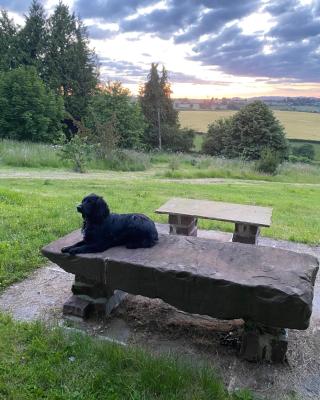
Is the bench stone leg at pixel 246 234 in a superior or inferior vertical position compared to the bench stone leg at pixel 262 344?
superior

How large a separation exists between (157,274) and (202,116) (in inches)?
2128

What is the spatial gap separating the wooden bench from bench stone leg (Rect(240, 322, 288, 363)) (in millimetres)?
2023

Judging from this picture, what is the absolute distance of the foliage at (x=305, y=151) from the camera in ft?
158

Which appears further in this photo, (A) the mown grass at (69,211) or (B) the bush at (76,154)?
(B) the bush at (76,154)

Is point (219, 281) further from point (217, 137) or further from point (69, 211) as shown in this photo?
point (217, 137)

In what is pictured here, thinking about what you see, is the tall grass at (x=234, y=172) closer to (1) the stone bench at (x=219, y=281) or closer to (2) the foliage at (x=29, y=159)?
(2) the foliage at (x=29, y=159)

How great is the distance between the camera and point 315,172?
78.8 ft

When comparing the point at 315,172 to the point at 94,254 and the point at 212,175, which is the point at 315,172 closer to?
the point at 212,175

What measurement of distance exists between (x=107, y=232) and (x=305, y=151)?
49.8 metres

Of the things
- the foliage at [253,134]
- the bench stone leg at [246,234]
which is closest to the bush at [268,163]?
the foliage at [253,134]

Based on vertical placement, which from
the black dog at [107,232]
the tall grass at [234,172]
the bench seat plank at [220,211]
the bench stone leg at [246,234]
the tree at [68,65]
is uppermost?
the tree at [68,65]

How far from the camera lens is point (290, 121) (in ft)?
179

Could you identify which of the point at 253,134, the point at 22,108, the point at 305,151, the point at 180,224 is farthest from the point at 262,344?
the point at 305,151

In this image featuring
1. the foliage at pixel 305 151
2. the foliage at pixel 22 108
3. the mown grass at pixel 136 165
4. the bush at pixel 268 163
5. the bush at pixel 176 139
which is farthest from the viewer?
the foliage at pixel 305 151
